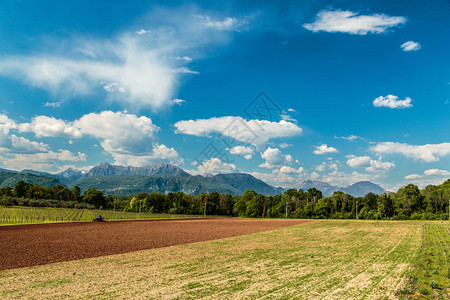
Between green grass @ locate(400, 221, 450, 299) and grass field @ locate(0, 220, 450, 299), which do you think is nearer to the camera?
green grass @ locate(400, 221, 450, 299)

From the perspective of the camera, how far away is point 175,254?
77.3 feet

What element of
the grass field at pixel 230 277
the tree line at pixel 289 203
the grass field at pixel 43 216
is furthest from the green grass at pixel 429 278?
the tree line at pixel 289 203

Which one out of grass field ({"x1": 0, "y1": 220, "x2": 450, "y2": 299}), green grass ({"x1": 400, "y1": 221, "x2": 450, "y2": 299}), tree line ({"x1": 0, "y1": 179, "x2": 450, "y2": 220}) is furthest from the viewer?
tree line ({"x1": 0, "y1": 179, "x2": 450, "y2": 220})

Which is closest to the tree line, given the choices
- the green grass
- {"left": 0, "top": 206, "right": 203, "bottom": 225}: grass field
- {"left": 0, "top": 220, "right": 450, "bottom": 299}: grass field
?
{"left": 0, "top": 206, "right": 203, "bottom": 225}: grass field

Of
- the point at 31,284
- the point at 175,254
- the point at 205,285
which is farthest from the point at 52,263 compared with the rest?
the point at 205,285

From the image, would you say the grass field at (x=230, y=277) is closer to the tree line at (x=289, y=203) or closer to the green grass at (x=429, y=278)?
the green grass at (x=429, y=278)

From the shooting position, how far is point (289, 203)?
122875 millimetres

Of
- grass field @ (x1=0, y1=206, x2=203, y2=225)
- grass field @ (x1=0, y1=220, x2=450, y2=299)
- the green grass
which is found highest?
the green grass

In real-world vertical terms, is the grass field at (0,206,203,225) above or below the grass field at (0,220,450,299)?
below

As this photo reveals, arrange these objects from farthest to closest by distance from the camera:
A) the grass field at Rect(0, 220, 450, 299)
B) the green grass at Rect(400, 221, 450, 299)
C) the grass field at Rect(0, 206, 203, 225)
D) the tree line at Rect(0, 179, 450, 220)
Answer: the tree line at Rect(0, 179, 450, 220) < the grass field at Rect(0, 206, 203, 225) < the grass field at Rect(0, 220, 450, 299) < the green grass at Rect(400, 221, 450, 299)

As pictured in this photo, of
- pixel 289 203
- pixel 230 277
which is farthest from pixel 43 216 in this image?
pixel 289 203

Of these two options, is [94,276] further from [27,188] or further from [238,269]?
[27,188]

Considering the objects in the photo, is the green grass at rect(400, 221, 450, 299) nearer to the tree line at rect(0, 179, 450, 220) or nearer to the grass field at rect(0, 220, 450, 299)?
the grass field at rect(0, 220, 450, 299)

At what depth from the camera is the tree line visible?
102 metres
